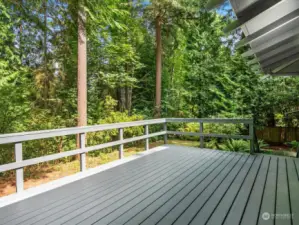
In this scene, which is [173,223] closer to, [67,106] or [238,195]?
[238,195]

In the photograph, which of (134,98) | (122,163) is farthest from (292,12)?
(134,98)

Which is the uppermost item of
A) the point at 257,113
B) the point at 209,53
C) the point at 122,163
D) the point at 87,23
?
the point at 209,53

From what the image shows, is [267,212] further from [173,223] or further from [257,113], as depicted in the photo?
[257,113]

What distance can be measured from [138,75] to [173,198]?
906 centimetres

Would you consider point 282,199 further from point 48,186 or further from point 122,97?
point 122,97

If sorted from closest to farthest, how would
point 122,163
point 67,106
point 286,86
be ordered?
point 122,163 < point 286,86 < point 67,106

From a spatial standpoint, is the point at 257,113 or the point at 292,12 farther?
the point at 257,113

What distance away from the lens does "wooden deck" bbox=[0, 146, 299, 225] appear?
6.69 feet

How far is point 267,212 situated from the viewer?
2131mm

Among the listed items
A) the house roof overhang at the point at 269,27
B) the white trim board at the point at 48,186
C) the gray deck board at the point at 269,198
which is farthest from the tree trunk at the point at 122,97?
the gray deck board at the point at 269,198

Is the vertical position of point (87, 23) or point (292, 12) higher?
point (87, 23)

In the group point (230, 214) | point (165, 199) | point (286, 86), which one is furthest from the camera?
point (286, 86)

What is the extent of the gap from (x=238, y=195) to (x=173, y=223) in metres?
1.08

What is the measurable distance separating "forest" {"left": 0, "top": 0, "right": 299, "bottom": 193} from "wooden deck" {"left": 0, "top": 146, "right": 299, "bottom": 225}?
3.18 m
